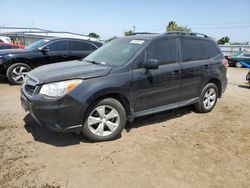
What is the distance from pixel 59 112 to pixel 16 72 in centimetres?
543

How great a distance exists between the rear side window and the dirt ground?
→ 155 cm

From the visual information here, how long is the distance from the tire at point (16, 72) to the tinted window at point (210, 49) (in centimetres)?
573

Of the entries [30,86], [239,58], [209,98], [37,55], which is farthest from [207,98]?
[239,58]

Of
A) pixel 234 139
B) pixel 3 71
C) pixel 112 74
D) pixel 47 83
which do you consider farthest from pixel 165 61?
pixel 3 71

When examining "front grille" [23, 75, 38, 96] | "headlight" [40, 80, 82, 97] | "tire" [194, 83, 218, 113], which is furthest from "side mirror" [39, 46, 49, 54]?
"tire" [194, 83, 218, 113]

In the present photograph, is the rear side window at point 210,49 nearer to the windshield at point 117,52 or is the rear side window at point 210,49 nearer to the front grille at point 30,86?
the windshield at point 117,52

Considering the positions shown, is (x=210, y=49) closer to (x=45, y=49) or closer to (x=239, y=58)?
(x=45, y=49)

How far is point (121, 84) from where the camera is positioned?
4102 mm

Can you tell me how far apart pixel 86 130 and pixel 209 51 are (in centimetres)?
355

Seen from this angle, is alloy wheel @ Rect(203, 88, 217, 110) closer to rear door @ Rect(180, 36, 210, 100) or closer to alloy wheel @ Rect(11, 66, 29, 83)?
rear door @ Rect(180, 36, 210, 100)

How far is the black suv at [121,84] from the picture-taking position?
12.2 ft

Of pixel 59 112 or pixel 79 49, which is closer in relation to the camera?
pixel 59 112

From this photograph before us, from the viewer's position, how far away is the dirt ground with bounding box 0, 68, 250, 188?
311 centimetres

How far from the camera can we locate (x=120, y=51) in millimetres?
4758
